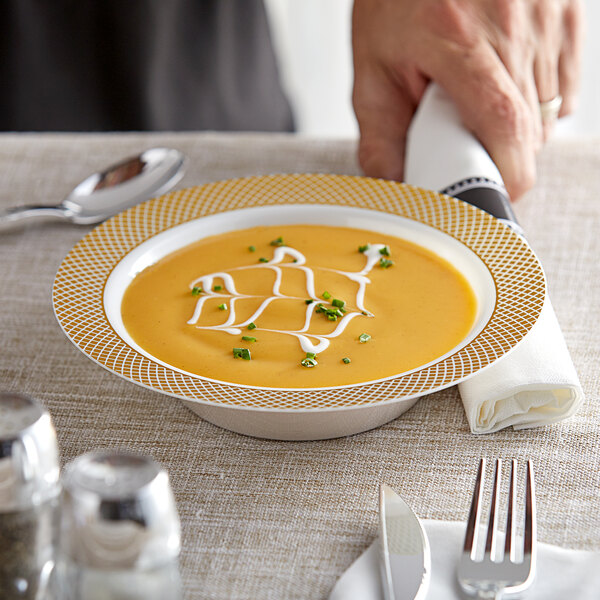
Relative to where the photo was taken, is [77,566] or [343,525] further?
[343,525]

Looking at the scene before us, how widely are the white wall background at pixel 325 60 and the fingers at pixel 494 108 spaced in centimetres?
225

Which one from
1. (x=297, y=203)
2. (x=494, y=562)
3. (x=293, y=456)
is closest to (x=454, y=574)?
(x=494, y=562)

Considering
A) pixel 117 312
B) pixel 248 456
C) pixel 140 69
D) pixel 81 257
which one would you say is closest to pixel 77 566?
pixel 248 456

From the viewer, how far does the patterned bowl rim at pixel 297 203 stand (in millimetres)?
875

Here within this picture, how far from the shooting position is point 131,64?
257 cm

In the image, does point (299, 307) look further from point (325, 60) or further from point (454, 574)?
point (325, 60)

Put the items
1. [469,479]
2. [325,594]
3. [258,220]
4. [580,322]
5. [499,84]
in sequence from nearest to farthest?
[325,594] → [469,479] → [580,322] → [258,220] → [499,84]

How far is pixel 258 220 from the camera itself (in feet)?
4.30

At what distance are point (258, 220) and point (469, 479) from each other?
56cm

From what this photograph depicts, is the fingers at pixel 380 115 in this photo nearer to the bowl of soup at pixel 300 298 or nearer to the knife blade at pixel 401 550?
the bowl of soup at pixel 300 298

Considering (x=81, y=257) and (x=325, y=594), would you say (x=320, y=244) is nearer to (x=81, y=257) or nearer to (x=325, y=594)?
(x=81, y=257)

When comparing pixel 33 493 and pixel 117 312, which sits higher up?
pixel 33 493

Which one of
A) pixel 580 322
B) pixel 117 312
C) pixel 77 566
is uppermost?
pixel 77 566

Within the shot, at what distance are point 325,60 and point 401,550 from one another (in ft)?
11.5
